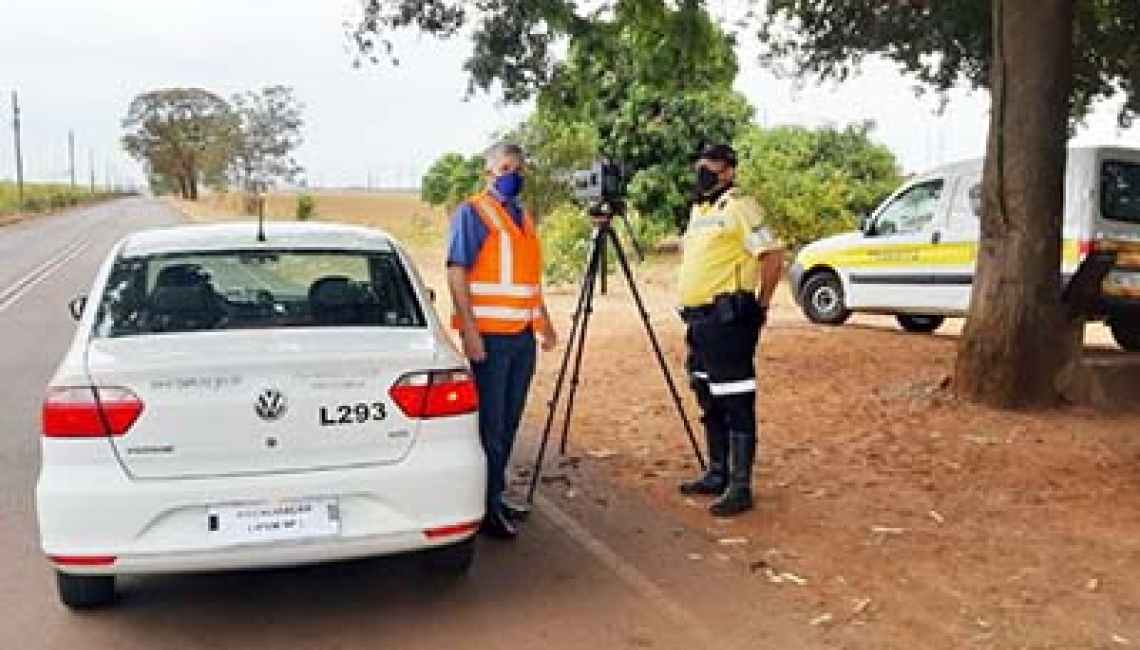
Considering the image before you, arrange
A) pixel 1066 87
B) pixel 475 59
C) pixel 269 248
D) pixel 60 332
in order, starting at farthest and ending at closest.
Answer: pixel 60 332
pixel 475 59
pixel 1066 87
pixel 269 248

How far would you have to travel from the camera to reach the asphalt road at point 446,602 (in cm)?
454

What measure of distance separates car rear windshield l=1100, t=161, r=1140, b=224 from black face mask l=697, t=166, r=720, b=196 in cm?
722

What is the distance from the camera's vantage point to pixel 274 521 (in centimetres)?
438

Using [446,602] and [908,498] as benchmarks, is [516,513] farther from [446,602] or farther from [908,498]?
[908,498]

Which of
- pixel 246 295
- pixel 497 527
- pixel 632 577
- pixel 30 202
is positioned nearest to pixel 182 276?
pixel 246 295

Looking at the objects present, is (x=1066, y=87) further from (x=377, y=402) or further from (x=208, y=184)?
(x=208, y=184)

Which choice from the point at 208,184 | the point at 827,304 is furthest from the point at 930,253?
the point at 208,184

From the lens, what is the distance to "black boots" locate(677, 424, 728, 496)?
21.6 ft

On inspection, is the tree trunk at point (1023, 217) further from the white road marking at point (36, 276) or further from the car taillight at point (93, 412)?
the white road marking at point (36, 276)

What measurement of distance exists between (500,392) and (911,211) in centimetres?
918

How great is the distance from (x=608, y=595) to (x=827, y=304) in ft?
34.5

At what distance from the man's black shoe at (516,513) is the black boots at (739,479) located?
3.06 ft

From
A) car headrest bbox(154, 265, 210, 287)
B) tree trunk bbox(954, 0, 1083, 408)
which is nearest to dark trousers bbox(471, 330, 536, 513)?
car headrest bbox(154, 265, 210, 287)

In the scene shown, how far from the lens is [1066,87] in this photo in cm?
846
